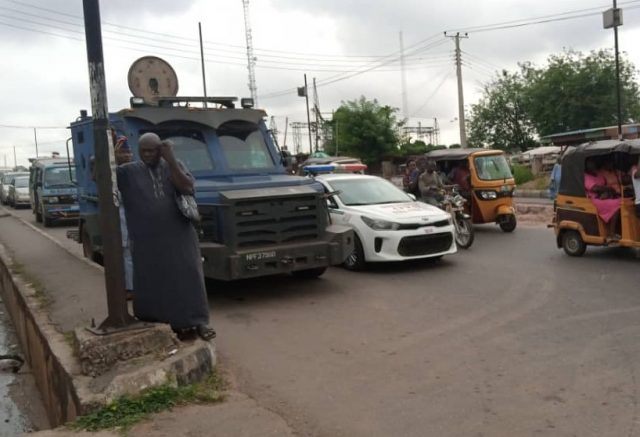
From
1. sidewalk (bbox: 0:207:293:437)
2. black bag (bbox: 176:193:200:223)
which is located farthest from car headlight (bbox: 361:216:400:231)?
black bag (bbox: 176:193:200:223)

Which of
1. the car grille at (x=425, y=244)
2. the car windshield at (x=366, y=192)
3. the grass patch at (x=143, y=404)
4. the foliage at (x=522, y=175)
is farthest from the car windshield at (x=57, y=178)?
the foliage at (x=522, y=175)

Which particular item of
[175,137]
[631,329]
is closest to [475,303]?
[631,329]

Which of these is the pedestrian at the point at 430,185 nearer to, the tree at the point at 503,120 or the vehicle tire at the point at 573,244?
the vehicle tire at the point at 573,244

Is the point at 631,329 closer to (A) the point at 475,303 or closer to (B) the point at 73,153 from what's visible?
(A) the point at 475,303

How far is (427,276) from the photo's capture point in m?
9.68

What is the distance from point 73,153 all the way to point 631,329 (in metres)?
8.47

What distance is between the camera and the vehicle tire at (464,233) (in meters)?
12.4

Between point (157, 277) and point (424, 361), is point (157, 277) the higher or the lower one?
the higher one

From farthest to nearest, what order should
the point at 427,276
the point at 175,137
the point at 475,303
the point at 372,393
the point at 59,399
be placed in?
1. the point at 427,276
2. the point at 175,137
3. the point at 475,303
4. the point at 59,399
5. the point at 372,393

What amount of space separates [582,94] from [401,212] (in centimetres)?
3896

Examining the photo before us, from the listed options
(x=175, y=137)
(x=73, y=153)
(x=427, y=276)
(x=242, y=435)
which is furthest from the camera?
(x=73, y=153)

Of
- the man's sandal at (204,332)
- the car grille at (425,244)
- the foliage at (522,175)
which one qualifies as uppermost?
the foliage at (522,175)

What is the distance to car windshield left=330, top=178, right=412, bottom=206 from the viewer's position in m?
11.0

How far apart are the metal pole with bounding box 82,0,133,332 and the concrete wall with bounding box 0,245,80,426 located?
61 cm
